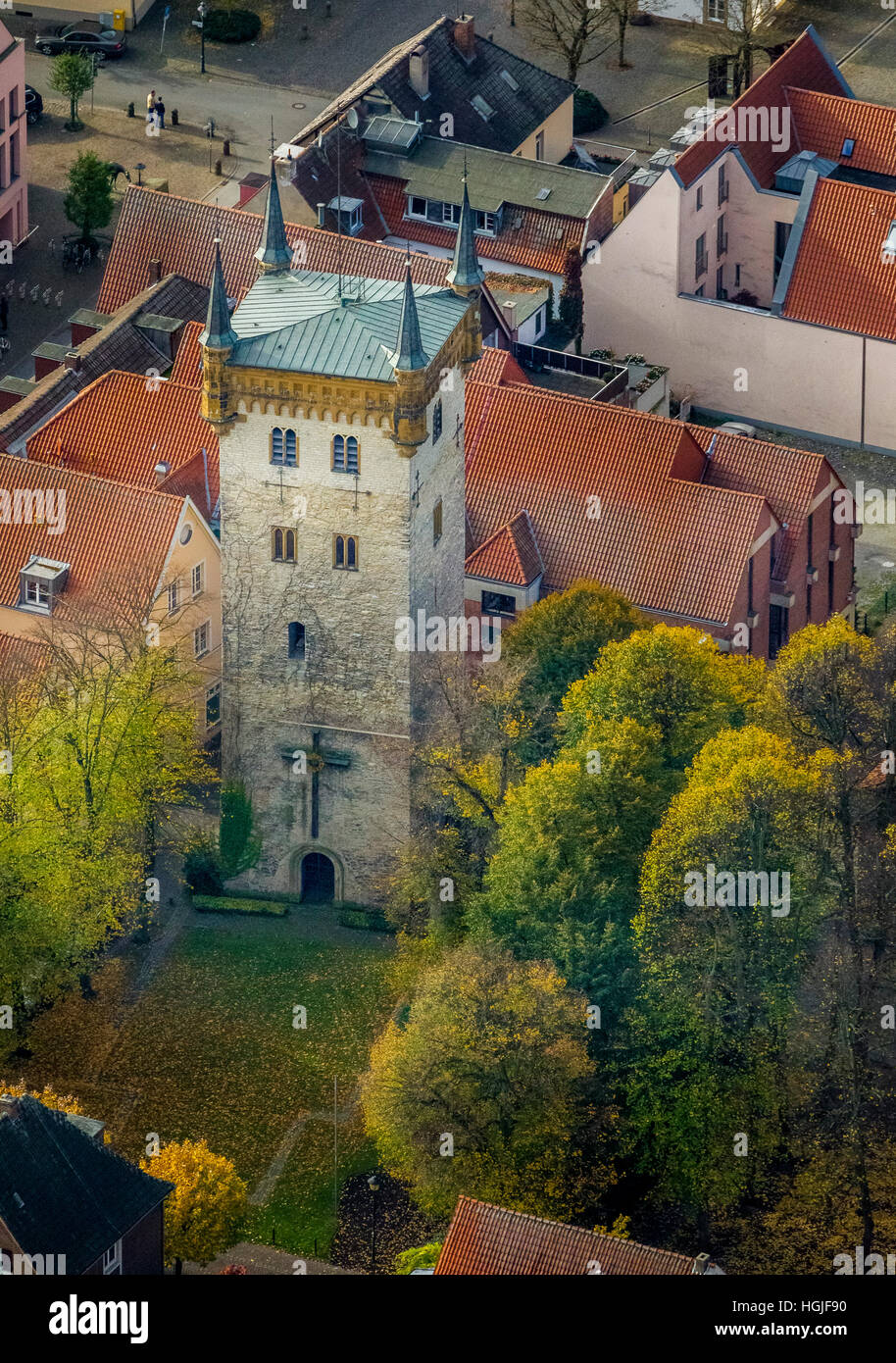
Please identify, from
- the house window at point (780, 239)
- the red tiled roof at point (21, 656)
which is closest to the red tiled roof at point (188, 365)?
the red tiled roof at point (21, 656)

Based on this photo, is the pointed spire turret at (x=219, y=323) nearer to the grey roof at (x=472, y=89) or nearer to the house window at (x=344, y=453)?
the house window at (x=344, y=453)

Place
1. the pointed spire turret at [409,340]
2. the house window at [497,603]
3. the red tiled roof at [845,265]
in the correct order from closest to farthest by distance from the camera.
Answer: the pointed spire turret at [409,340]
the house window at [497,603]
the red tiled roof at [845,265]

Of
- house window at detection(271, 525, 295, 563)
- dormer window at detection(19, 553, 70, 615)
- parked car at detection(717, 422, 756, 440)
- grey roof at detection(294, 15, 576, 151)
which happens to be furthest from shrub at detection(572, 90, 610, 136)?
house window at detection(271, 525, 295, 563)

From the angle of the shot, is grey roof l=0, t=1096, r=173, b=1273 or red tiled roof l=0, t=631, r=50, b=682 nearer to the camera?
grey roof l=0, t=1096, r=173, b=1273

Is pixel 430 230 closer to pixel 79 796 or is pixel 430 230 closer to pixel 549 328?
pixel 549 328

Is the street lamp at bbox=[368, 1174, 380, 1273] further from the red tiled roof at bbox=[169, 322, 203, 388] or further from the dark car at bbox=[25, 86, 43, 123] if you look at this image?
the dark car at bbox=[25, 86, 43, 123]

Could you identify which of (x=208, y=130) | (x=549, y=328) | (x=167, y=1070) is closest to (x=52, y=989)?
(x=167, y=1070)

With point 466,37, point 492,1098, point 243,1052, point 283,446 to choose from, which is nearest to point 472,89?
point 466,37

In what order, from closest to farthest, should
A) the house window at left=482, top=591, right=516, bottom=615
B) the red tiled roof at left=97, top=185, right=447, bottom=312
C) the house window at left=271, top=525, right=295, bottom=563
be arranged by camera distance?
the house window at left=271, top=525, right=295, bottom=563 → the house window at left=482, top=591, right=516, bottom=615 → the red tiled roof at left=97, top=185, right=447, bottom=312
